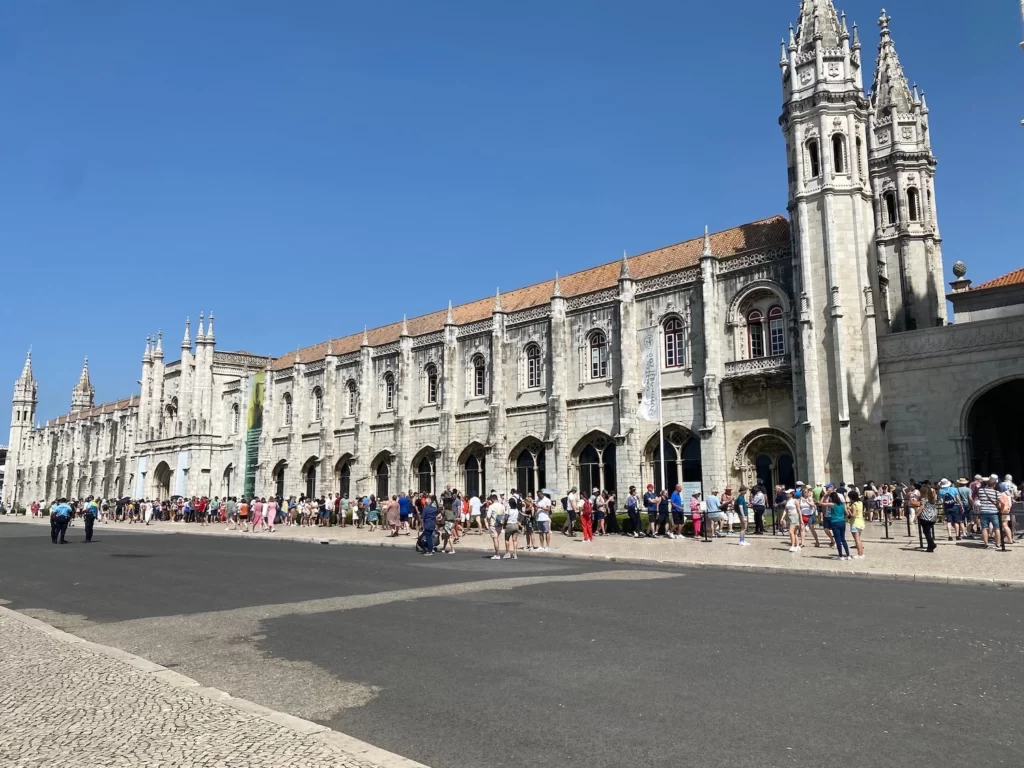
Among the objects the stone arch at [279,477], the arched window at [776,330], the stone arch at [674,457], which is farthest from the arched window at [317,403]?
the arched window at [776,330]

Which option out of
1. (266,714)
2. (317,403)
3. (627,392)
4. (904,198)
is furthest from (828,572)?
(317,403)

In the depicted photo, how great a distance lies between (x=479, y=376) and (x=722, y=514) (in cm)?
1771

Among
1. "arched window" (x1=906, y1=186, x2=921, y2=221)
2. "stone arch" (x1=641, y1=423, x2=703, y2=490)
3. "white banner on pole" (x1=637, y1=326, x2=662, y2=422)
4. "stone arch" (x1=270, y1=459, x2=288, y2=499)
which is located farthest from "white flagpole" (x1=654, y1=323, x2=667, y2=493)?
"stone arch" (x1=270, y1=459, x2=288, y2=499)

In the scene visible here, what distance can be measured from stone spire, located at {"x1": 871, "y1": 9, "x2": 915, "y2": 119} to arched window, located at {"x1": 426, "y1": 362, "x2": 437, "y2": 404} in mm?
24885

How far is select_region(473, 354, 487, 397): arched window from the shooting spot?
38491mm

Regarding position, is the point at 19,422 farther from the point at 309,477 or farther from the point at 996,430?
the point at 996,430

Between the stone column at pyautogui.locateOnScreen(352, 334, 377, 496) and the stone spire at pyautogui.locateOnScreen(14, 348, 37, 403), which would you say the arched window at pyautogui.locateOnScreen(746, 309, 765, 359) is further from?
the stone spire at pyautogui.locateOnScreen(14, 348, 37, 403)

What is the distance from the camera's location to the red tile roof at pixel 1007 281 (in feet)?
106

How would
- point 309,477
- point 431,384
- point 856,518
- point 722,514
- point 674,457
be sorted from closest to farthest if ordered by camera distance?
point 856,518 < point 722,514 < point 674,457 < point 431,384 < point 309,477

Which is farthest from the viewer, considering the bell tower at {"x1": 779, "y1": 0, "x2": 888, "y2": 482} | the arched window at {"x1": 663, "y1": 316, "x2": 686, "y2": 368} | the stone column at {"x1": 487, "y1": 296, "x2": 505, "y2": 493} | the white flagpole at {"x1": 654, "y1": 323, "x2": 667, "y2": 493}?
the stone column at {"x1": 487, "y1": 296, "x2": 505, "y2": 493}

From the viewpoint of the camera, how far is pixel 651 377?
28.2 metres

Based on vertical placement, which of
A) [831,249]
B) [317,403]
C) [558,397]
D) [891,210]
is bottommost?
[558,397]

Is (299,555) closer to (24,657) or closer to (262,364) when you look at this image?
(24,657)

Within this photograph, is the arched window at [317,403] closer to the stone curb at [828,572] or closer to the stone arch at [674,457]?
the stone arch at [674,457]
